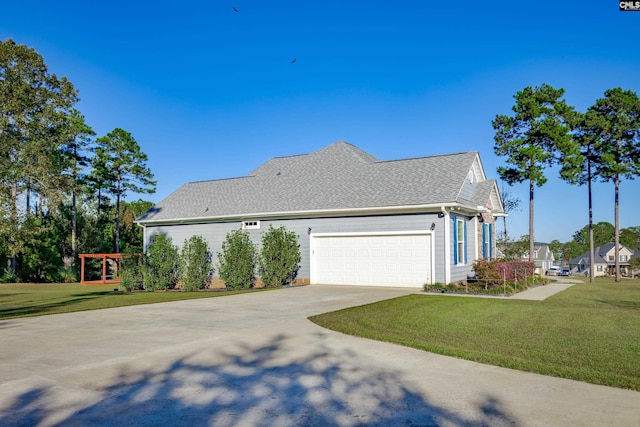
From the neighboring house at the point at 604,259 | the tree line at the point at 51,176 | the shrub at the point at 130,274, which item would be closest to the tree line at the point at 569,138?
the shrub at the point at 130,274

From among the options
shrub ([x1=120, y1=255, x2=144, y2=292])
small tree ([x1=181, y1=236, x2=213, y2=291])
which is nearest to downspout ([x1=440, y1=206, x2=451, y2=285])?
small tree ([x1=181, y1=236, x2=213, y2=291])

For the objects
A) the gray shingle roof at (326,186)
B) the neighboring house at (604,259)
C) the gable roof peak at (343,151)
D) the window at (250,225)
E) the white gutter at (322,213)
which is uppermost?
the gable roof peak at (343,151)

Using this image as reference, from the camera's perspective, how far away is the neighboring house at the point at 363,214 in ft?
54.7

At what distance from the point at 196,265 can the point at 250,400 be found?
53.1ft

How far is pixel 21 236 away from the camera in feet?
76.6

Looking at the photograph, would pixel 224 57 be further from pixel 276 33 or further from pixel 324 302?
pixel 324 302

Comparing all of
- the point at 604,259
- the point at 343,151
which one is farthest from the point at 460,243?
the point at 604,259

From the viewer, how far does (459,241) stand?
17531 millimetres

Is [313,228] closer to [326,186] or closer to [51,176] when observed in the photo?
[326,186]

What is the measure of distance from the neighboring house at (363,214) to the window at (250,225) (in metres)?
0.05

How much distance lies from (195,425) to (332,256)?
14783 millimetres

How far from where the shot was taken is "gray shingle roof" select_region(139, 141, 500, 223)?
17547mm

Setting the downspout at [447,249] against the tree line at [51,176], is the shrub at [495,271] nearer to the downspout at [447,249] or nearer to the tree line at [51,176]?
the downspout at [447,249]

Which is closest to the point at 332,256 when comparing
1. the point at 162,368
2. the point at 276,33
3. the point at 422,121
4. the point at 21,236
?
the point at 276,33
